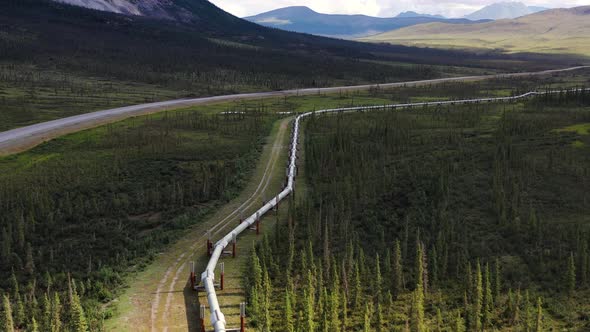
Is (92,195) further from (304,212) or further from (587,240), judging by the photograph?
(587,240)

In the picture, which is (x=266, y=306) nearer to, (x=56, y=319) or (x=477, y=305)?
(x=56, y=319)

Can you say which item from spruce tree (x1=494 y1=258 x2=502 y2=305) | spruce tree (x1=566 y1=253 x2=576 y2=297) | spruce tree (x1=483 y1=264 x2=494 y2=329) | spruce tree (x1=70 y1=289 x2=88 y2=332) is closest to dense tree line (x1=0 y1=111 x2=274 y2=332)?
spruce tree (x1=70 y1=289 x2=88 y2=332)

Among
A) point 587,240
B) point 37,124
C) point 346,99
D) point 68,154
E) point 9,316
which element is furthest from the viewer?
point 346,99

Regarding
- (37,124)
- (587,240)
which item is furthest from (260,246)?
(37,124)

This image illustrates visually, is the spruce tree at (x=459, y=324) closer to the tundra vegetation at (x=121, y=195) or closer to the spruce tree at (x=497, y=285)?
the tundra vegetation at (x=121, y=195)

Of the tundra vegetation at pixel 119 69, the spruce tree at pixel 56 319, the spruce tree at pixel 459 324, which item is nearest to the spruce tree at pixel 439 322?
the spruce tree at pixel 459 324

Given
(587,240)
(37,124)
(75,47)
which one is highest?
(75,47)

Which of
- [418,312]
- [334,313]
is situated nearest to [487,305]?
[418,312]
